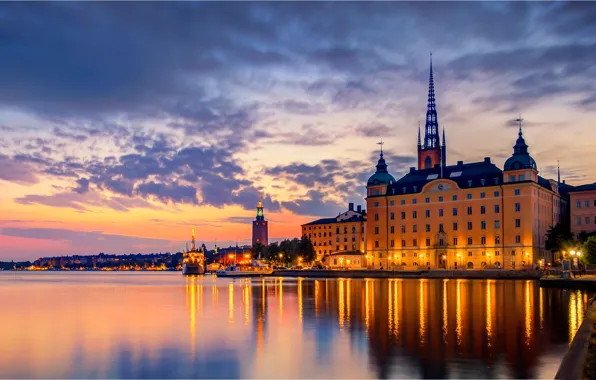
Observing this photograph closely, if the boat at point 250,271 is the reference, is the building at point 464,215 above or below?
above

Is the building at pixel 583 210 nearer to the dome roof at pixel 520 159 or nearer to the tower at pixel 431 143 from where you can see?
the dome roof at pixel 520 159

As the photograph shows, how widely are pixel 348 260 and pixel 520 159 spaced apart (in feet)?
163

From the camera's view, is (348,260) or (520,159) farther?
(348,260)

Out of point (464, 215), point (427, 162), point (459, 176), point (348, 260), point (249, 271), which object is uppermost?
point (427, 162)

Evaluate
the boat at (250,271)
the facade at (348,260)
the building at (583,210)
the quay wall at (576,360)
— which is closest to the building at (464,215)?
the building at (583,210)

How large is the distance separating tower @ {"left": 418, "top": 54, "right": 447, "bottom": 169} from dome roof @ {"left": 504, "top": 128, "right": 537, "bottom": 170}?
3694 centimetres

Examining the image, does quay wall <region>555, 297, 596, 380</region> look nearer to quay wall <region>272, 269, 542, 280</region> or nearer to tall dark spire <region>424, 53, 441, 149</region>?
quay wall <region>272, 269, 542, 280</region>

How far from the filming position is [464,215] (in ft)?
384

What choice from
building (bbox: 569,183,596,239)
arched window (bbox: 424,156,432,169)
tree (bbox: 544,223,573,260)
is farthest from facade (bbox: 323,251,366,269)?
building (bbox: 569,183,596,239)

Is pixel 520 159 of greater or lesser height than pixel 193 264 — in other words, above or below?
above

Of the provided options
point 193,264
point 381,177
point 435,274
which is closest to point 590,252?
point 435,274

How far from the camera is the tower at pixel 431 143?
15088 cm

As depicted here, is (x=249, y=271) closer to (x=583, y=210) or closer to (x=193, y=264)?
(x=193, y=264)

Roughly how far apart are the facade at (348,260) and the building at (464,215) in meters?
12.1
